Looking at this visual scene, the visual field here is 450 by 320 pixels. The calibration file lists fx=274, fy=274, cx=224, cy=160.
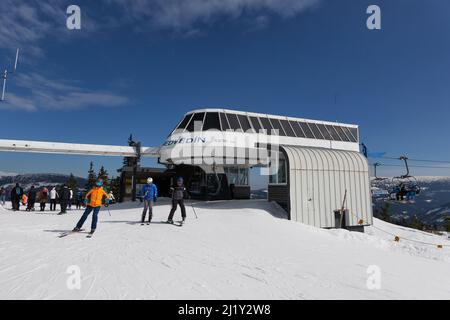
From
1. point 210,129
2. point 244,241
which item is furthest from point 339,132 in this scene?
point 244,241

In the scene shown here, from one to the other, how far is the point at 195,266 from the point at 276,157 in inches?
491

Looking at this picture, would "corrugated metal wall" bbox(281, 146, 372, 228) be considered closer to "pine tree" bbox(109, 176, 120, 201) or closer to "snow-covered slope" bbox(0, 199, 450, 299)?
"snow-covered slope" bbox(0, 199, 450, 299)

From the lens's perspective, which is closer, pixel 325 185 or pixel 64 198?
pixel 64 198

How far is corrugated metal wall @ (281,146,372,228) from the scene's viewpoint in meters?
15.1

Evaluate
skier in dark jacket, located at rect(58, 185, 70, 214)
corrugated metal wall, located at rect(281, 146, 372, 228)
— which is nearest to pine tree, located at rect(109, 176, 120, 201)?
skier in dark jacket, located at rect(58, 185, 70, 214)

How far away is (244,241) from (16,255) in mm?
5887

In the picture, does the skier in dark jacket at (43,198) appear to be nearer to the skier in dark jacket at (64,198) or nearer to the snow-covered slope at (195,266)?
the skier in dark jacket at (64,198)

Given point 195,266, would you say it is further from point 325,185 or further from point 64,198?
point 64,198

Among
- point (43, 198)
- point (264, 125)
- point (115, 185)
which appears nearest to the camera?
point (43, 198)

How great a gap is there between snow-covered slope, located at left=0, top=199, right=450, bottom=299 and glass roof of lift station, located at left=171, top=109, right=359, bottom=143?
9439mm

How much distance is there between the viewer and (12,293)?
3.98 meters

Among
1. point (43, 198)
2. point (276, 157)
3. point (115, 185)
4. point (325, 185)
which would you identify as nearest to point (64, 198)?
point (43, 198)

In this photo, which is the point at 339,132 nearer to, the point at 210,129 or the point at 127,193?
Answer: the point at 210,129

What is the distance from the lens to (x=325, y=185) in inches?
628
